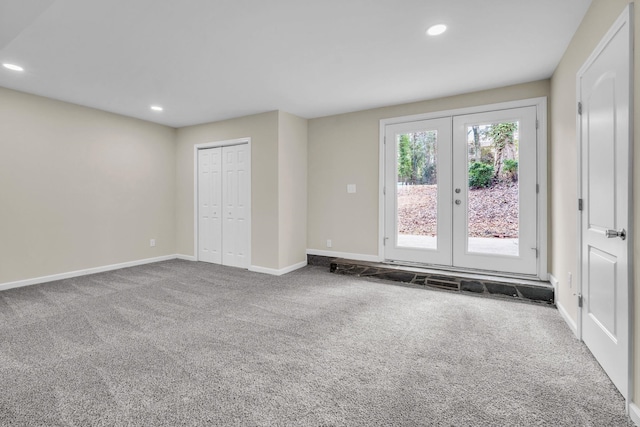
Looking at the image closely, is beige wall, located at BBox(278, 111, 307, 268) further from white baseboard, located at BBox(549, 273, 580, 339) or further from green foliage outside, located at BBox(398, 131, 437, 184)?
white baseboard, located at BBox(549, 273, 580, 339)

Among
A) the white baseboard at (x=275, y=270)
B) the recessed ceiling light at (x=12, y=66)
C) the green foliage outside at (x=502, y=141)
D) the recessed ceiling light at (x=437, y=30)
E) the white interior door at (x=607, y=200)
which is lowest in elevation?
the white baseboard at (x=275, y=270)

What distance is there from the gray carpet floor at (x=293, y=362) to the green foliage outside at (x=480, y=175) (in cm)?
143

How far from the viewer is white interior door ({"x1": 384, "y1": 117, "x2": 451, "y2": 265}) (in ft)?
13.8

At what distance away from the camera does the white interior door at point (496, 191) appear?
3.72 m

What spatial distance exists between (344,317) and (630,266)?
206 cm

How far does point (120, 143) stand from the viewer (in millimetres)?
4973

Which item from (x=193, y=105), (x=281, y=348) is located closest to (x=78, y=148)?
(x=193, y=105)

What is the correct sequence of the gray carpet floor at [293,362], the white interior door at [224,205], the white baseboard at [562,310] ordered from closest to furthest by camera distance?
the gray carpet floor at [293,362]
the white baseboard at [562,310]
the white interior door at [224,205]

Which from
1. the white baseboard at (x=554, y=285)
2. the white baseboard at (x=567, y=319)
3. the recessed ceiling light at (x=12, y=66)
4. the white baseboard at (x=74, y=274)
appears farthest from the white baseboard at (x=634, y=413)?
the white baseboard at (x=74, y=274)

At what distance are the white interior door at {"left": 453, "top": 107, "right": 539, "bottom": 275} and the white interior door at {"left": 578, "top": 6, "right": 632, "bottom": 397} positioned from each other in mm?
1412

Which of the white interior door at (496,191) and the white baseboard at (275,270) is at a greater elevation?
the white interior door at (496,191)

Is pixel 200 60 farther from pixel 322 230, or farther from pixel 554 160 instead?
pixel 554 160

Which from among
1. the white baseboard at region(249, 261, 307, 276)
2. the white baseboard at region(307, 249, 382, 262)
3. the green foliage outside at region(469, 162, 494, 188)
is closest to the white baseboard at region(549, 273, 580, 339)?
the green foliage outside at region(469, 162, 494, 188)

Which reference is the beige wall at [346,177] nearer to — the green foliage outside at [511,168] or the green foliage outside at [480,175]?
the green foliage outside at [480,175]
